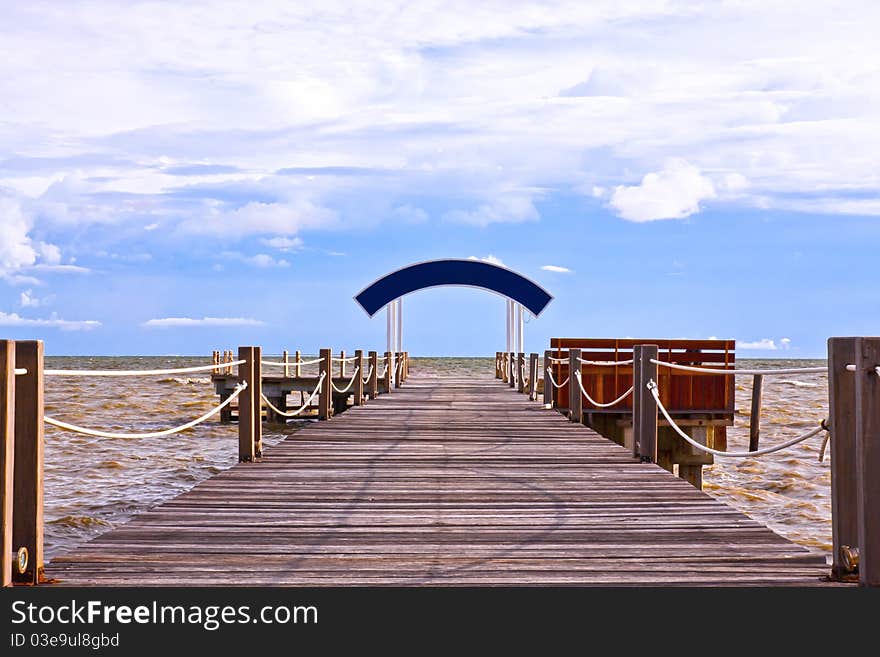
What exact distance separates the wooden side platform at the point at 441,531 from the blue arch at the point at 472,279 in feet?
59.0

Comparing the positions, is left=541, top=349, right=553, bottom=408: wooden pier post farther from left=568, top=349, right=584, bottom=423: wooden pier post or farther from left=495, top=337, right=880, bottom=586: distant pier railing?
left=568, top=349, right=584, bottom=423: wooden pier post

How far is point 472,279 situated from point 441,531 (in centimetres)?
2190

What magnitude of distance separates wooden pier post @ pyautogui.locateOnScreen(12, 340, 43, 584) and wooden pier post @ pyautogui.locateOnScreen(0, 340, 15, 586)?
109mm

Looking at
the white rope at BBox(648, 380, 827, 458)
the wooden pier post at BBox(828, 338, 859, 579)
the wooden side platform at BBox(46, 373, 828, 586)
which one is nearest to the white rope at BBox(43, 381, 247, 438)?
the wooden side platform at BBox(46, 373, 828, 586)

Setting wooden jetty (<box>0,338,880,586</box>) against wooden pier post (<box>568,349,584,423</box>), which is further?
wooden pier post (<box>568,349,584,423</box>)

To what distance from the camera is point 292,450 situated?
31.2ft

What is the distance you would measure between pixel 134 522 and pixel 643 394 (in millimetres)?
5028

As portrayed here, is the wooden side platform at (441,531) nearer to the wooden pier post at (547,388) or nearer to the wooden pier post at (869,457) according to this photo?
the wooden pier post at (869,457)

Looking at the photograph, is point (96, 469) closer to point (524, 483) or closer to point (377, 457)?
point (377, 457)

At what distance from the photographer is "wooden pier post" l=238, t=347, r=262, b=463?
8.77 m

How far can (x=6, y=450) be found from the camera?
425 centimetres
